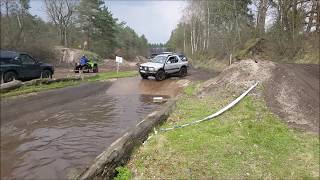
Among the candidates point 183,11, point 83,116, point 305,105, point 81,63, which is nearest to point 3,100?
Answer: point 83,116

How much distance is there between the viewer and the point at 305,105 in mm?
13977

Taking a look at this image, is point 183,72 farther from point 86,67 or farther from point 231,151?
point 231,151

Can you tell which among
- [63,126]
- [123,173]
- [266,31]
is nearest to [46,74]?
[63,126]

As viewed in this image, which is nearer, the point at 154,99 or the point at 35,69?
the point at 154,99

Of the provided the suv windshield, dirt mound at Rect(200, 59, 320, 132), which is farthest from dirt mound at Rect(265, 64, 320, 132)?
the suv windshield

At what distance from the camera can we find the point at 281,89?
49.9 ft

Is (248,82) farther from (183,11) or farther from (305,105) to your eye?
(183,11)

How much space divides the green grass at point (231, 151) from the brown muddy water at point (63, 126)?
164cm

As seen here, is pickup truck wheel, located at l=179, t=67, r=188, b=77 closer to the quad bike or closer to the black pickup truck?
the quad bike

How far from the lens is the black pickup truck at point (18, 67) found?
18.7 m

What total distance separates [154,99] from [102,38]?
53273mm

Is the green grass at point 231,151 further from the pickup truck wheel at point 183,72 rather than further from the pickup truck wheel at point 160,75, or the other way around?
the pickup truck wheel at point 183,72

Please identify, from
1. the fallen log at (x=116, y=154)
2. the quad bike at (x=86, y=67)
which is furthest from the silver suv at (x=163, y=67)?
the fallen log at (x=116, y=154)

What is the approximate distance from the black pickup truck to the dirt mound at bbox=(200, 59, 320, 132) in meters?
9.74
